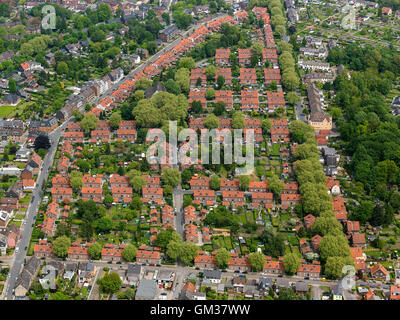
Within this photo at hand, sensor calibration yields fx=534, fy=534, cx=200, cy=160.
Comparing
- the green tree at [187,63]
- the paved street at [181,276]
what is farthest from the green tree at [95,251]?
the green tree at [187,63]

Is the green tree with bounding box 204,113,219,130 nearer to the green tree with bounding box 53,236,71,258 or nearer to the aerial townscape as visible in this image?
the aerial townscape

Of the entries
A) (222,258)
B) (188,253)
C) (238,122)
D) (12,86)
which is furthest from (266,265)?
(12,86)

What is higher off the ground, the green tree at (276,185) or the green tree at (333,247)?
the green tree at (333,247)

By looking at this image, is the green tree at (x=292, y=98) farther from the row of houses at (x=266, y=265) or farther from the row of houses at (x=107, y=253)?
the row of houses at (x=107, y=253)

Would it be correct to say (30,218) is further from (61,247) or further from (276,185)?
(276,185)

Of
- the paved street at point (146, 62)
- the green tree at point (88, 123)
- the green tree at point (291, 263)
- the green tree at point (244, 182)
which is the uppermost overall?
the green tree at point (291, 263)
